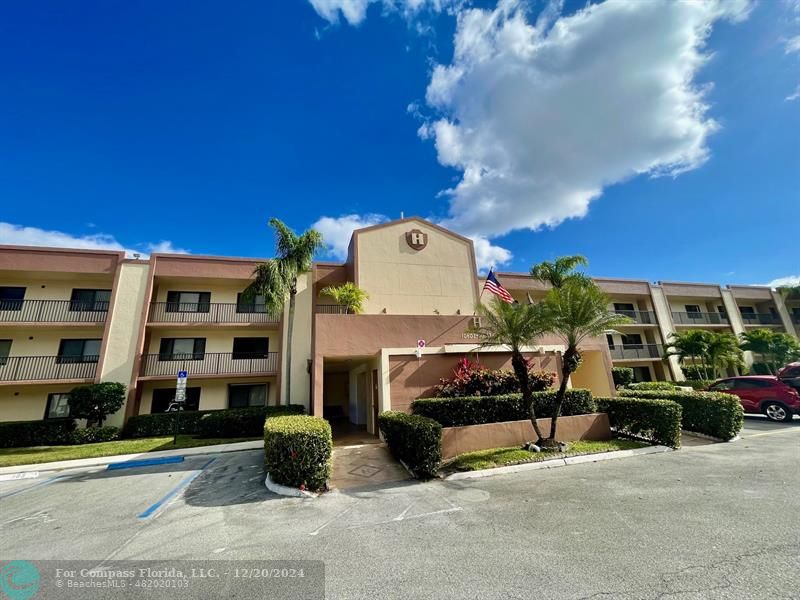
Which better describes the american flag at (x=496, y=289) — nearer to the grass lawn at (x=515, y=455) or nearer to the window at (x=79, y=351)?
the grass lawn at (x=515, y=455)

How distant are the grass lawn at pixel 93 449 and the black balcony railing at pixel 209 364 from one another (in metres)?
3.61

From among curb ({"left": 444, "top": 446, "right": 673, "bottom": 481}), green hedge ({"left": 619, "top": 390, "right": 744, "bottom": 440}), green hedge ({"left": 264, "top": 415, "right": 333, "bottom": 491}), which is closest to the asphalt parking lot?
curb ({"left": 444, "top": 446, "right": 673, "bottom": 481})

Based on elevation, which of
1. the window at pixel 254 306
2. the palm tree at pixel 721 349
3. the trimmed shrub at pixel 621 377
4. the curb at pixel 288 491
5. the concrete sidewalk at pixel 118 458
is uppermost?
the window at pixel 254 306

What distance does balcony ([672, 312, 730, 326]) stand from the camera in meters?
27.6

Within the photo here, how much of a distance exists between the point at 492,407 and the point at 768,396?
1294 cm

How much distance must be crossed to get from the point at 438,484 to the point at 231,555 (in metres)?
4.56

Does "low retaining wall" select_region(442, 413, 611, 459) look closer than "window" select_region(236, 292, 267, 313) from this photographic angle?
Yes

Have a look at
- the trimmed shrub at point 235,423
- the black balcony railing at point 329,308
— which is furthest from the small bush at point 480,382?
the black balcony railing at point 329,308

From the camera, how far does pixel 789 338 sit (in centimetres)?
2469

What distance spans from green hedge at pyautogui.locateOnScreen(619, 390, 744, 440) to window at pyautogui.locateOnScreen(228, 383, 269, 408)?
63.1 ft

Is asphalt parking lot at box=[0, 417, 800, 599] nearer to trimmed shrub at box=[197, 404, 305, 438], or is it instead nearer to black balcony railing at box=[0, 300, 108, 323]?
trimmed shrub at box=[197, 404, 305, 438]

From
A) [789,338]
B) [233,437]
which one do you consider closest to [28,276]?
[233,437]

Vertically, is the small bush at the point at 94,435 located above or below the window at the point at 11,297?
below

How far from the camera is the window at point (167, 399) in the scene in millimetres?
17672
